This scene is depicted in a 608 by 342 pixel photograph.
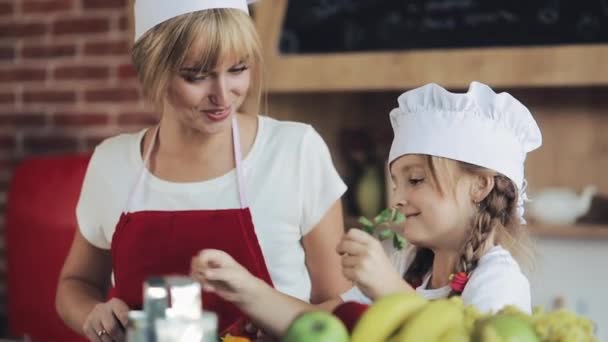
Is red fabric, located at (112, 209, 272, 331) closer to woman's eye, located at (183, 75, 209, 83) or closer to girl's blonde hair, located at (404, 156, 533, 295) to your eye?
woman's eye, located at (183, 75, 209, 83)

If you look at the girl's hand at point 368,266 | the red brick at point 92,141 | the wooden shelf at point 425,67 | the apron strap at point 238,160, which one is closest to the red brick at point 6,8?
the red brick at point 92,141

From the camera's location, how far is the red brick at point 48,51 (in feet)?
9.79

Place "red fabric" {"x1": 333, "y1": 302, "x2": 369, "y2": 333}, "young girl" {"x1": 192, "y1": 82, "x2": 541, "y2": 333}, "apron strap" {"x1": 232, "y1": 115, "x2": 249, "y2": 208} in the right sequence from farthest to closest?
1. "apron strap" {"x1": 232, "y1": 115, "x2": 249, "y2": 208}
2. "young girl" {"x1": 192, "y1": 82, "x2": 541, "y2": 333}
3. "red fabric" {"x1": 333, "y1": 302, "x2": 369, "y2": 333}

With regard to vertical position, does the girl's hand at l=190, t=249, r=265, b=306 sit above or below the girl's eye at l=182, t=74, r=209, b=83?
below

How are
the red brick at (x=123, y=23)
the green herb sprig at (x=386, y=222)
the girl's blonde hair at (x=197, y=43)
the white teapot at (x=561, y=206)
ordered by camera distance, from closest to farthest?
the green herb sprig at (x=386, y=222), the girl's blonde hair at (x=197, y=43), the white teapot at (x=561, y=206), the red brick at (x=123, y=23)

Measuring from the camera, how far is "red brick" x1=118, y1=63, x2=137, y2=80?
290cm

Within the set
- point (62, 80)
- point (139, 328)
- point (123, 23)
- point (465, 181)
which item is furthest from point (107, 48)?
point (139, 328)

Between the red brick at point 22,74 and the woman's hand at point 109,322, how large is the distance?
1879 millimetres

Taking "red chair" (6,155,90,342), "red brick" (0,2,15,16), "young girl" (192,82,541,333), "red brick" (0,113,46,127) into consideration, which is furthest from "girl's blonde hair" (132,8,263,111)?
"red brick" (0,2,15,16)

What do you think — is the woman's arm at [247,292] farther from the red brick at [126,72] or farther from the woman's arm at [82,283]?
the red brick at [126,72]

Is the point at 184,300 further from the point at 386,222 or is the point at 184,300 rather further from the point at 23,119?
the point at 23,119

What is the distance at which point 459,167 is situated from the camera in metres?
1.28

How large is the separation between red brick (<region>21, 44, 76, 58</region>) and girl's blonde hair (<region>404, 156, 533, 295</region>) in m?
1.99

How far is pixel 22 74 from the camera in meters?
3.05
